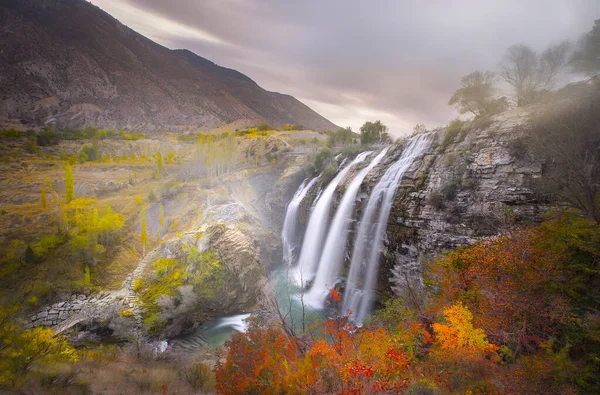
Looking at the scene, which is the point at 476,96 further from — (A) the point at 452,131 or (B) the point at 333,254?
(B) the point at 333,254

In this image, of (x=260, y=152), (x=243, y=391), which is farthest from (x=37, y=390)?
(x=260, y=152)

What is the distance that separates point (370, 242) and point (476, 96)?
15.3m

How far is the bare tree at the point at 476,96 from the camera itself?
19.8m

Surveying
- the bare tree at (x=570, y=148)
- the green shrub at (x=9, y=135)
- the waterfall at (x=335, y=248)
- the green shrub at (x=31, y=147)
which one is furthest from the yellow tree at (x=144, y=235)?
the green shrub at (x=9, y=135)

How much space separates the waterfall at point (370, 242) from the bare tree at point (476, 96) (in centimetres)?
432

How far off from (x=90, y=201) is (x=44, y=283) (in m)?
9.49

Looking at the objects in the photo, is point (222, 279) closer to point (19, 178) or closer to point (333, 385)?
point (333, 385)

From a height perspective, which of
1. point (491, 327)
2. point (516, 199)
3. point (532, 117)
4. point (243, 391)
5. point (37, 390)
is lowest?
point (243, 391)

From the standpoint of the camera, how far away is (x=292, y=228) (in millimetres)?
26859

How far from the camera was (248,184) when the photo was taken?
31531mm

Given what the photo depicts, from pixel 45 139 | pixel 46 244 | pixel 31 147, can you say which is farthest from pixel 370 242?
pixel 45 139

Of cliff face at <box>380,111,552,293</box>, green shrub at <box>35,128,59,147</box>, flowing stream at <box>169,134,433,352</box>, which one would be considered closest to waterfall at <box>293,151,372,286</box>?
flowing stream at <box>169,134,433,352</box>

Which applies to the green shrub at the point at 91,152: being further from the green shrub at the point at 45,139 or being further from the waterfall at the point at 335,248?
the waterfall at the point at 335,248

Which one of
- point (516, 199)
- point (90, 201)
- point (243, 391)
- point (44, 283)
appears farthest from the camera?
point (90, 201)
